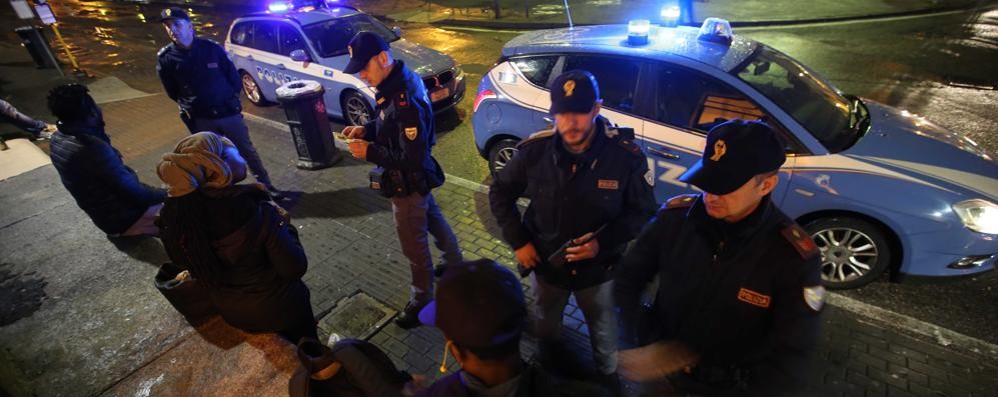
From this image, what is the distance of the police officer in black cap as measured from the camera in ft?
3.82

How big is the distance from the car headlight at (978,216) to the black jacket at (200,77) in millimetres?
6283

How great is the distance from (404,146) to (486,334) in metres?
2.10

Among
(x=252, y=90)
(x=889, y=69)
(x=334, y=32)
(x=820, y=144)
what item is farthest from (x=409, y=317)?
(x=889, y=69)

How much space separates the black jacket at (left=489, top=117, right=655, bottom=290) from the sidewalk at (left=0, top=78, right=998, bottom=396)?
3.49 ft

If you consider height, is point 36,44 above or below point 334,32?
below

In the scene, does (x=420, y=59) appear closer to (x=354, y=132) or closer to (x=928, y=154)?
(x=354, y=132)

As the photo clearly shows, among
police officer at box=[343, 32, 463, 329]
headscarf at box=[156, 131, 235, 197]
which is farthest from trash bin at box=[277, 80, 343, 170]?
headscarf at box=[156, 131, 235, 197]

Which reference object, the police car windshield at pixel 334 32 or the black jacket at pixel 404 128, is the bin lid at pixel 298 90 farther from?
the black jacket at pixel 404 128

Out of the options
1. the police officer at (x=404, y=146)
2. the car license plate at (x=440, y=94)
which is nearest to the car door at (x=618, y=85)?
the police officer at (x=404, y=146)

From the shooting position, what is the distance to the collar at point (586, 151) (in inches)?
90.7

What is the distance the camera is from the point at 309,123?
581 centimetres

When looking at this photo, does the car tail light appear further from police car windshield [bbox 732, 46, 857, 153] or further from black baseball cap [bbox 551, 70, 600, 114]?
black baseball cap [bbox 551, 70, 600, 114]

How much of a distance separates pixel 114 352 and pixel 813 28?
46.5ft

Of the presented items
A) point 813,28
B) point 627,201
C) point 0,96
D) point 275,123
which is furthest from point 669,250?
point 0,96
